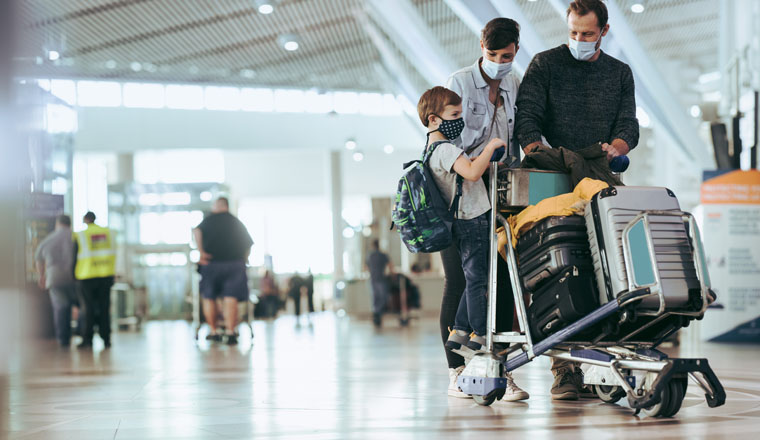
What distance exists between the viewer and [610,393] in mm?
3432

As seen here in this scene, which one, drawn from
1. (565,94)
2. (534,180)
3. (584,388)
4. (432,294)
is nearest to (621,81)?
(565,94)

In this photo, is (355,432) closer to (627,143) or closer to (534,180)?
(534,180)

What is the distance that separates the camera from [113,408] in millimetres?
3678

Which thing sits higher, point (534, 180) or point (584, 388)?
point (534, 180)

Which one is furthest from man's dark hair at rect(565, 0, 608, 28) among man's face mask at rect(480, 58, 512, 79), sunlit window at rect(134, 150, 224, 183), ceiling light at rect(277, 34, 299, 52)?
sunlit window at rect(134, 150, 224, 183)

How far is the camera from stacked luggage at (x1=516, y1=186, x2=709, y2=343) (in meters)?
2.90

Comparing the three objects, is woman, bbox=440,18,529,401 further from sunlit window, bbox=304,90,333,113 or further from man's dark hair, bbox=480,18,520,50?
sunlit window, bbox=304,90,333,113

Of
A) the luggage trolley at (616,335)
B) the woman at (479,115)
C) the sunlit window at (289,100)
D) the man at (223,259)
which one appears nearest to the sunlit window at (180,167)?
the sunlit window at (289,100)

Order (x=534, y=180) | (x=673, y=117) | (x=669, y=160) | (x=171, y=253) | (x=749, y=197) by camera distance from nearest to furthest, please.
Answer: (x=534, y=180) → (x=749, y=197) → (x=673, y=117) → (x=171, y=253) → (x=669, y=160)

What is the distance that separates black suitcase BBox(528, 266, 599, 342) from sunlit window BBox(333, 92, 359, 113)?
23.7 m

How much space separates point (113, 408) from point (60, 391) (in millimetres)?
1010

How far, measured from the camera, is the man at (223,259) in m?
9.00

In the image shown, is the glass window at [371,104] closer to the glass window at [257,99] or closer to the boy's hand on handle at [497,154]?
the glass window at [257,99]

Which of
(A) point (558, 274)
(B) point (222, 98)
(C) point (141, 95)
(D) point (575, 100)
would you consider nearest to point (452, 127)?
(D) point (575, 100)
